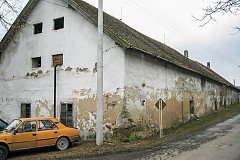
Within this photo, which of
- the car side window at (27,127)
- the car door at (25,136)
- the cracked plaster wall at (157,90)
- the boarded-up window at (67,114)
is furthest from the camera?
the boarded-up window at (67,114)

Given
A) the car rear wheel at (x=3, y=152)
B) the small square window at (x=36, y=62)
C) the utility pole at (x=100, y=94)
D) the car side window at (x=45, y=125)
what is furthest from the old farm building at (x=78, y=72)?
the car rear wheel at (x=3, y=152)

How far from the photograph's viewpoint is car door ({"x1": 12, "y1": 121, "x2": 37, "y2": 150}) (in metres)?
12.2

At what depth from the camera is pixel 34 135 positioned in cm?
1252

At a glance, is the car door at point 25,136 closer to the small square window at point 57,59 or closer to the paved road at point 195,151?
the paved road at point 195,151

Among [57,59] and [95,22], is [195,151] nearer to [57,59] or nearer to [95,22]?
[95,22]

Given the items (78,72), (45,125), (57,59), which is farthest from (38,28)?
(45,125)

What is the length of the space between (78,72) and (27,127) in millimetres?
4844

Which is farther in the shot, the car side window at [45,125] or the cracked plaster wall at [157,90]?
the cracked plaster wall at [157,90]

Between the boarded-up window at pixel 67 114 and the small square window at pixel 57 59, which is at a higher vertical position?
the small square window at pixel 57 59

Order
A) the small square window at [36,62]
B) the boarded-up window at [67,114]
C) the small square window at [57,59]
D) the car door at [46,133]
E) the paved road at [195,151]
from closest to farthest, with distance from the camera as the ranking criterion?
1. the paved road at [195,151]
2. the car door at [46,133]
3. the boarded-up window at [67,114]
4. the small square window at [57,59]
5. the small square window at [36,62]

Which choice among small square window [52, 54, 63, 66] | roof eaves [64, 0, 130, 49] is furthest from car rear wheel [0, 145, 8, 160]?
roof eaves [64, 0, 130, 49]

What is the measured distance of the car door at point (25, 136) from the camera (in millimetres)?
12195

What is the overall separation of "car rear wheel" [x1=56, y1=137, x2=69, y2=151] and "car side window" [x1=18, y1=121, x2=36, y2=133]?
119 centimetres

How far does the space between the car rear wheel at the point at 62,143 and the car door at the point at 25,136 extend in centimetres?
102
